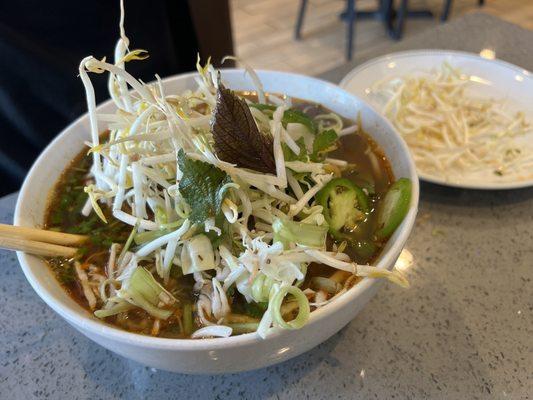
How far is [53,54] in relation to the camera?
1.45 meters

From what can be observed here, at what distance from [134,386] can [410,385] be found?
1.33 ft

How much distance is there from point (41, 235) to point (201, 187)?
0.26 metres

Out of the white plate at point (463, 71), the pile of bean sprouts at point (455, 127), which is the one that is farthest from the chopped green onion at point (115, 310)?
the white plate at point (463, 71)

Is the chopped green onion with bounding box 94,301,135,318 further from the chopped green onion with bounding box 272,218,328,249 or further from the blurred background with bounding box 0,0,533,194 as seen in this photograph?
the blurred background with bounding box 0,0,533,194

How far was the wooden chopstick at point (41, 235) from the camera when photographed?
65 centimetres

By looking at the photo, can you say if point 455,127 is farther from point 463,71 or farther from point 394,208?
point 394,208

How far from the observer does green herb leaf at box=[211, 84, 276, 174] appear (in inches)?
25.6

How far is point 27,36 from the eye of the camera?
140cm

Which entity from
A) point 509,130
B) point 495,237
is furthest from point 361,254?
point 509,130

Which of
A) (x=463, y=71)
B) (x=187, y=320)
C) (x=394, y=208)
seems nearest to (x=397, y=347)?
(x=394, y=208)

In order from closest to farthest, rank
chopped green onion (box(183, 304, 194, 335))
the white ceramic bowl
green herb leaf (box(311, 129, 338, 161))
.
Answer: the white ceramic bowl → chopped green onion (box(183, 304, 194, 335)) → green herb leaf (box(311, 129, 338, 161))

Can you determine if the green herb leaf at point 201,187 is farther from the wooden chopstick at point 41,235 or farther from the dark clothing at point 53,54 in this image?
the dark clothing at point 53,54

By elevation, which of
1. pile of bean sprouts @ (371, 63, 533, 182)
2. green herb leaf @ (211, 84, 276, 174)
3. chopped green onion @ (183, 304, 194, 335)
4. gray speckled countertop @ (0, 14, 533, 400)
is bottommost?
gray speckled countertop @ (0, 14, 533, 400)

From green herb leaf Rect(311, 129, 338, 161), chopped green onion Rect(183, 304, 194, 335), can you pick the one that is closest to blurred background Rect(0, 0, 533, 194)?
green herb leaf Rect(311, 129, 338, 161)
